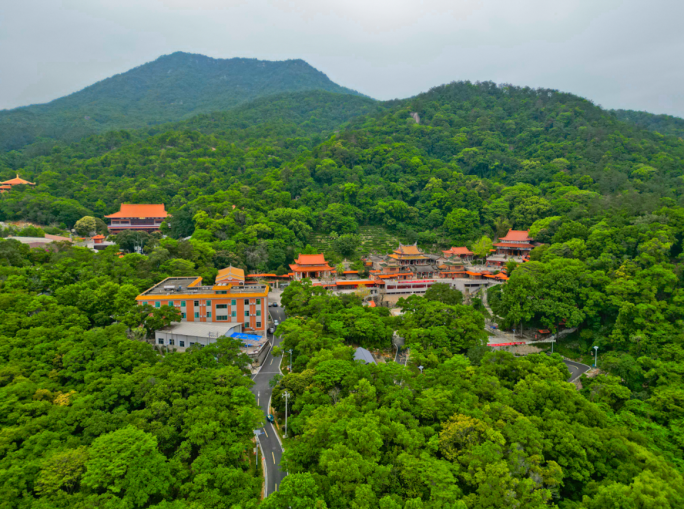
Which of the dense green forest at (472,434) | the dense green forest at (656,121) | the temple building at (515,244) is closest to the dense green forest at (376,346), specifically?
the dense green forest at (472,434)

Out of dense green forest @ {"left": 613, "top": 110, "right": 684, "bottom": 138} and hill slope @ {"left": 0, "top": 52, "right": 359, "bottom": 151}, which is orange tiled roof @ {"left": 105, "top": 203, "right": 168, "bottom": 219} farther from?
dense green forest @ {"left": 613, "top": 110, "right": 684, "bottom": 138}

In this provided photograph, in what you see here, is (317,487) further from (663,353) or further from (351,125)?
(351,125)

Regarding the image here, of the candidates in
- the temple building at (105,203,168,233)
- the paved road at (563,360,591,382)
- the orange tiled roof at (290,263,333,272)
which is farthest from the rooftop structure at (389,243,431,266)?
the temple building at (105,203,168,233)

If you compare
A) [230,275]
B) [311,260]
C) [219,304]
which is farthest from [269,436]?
[311,260]

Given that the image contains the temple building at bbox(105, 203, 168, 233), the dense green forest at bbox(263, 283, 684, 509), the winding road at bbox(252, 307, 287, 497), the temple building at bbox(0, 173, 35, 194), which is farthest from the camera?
the temple building at bbox(0, 173, 35, 194)

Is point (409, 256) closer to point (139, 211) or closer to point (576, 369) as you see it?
point (576, 369)

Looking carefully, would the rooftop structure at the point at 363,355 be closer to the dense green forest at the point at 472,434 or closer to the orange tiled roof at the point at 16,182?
the dense green forest at the point at 472,434
